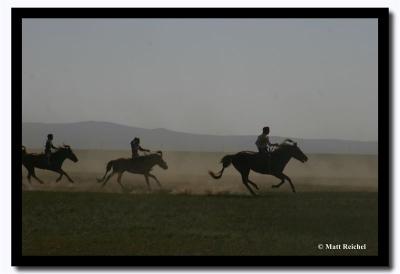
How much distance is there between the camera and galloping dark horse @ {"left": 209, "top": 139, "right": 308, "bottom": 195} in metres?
7.17

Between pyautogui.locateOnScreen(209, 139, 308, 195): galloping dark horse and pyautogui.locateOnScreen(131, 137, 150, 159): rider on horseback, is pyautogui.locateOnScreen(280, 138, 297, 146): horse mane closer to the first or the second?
pyautogui.locateOnScreen(209, 139, 308, 195): galloping dark horse

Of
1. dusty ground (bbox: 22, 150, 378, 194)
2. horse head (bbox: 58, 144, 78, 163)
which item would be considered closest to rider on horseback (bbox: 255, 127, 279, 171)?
dusty ground (bbox: 22, 150, 378, 194)

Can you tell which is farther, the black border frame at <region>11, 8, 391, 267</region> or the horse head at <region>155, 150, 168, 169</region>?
the horse head at <region>155, 150, 168, 169</region>

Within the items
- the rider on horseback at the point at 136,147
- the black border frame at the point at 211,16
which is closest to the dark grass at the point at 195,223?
the black border frame at the point at 211,16

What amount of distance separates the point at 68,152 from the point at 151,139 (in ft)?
2.65

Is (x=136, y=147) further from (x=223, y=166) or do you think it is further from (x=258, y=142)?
(x=258, y=142)

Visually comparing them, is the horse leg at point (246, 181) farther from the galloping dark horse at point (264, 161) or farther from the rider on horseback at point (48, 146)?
the rider on horseback at point (48, 146)

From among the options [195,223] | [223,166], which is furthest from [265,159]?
[195,223]

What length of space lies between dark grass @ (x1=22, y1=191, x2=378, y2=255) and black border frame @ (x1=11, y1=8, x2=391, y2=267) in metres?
0.06

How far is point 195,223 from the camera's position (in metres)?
7.18

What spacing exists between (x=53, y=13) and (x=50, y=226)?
2023mm

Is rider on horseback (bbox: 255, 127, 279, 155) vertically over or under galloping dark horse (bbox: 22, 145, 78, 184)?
over

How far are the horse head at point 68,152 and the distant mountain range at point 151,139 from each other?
0.19ft

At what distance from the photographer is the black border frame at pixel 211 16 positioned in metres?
7.06
